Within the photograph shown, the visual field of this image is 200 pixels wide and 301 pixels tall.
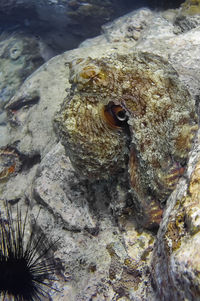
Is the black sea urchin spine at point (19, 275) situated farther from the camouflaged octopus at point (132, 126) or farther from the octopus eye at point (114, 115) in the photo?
the octopus eye at point (114, 115)

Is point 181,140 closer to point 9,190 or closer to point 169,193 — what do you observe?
point 169,193

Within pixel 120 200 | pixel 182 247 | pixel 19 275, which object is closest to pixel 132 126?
pixel 120 200

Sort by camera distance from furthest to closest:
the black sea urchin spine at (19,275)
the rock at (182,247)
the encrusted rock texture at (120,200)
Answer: the black sea urchin spine at (19,275) < the encrusted rock texture at (120,200) < the rock at (182,247)

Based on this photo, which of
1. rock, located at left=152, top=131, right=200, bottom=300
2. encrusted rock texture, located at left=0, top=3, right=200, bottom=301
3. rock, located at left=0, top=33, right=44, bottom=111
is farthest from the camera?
rock, located at left=0, top=33, right=44, bottom=111

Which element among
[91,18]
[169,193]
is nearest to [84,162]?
A: [169,193]

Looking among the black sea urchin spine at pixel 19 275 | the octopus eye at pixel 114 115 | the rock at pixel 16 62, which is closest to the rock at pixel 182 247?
the octopus eye at pixel 114 115

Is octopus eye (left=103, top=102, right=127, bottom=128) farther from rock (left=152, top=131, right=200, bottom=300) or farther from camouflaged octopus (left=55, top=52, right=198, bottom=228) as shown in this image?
rock (left=152, top=131, right=200, bottom=300)

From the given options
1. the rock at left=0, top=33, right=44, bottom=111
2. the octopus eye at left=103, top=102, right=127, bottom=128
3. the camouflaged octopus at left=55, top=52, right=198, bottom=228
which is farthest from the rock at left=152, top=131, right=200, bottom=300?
the rock at left=0, top=33, right=44, bottom=111
